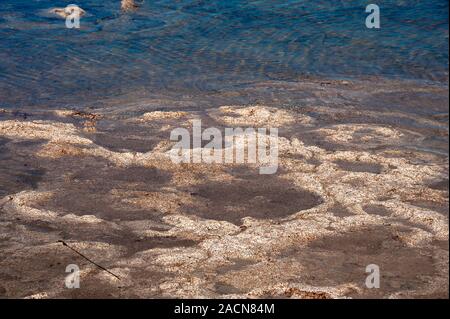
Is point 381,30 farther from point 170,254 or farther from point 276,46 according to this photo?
point 170,254

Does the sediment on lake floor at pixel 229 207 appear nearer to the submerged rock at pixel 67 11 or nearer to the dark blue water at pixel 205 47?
the dark blue water at pixel 205 47

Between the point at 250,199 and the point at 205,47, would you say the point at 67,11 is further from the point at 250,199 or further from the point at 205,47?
the point at 250,199

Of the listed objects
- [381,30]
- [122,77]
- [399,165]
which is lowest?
[399,165]

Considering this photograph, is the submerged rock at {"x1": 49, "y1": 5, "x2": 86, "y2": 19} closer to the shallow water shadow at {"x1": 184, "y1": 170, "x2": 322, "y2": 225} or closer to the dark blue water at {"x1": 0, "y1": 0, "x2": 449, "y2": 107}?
the dark blue water at {"x1": 0, "y1": 0, "x2": 449, "y2": 107}
